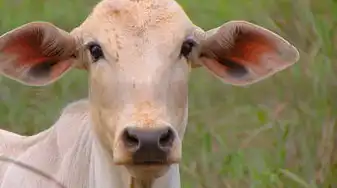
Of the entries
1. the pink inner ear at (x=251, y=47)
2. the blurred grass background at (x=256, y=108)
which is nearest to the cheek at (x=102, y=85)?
the pink inner ear at (x=251, y=47)

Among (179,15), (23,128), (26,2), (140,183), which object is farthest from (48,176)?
(26,2)

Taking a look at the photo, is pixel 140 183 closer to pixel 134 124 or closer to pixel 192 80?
pixel 134 124

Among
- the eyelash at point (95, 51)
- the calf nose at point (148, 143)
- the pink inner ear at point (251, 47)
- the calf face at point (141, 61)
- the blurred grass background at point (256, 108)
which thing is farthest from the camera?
the blurred grass background at point (256, 108)

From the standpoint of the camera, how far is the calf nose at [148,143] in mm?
7230

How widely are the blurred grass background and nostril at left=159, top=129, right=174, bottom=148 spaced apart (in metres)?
2.36

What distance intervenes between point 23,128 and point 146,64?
12.7ft

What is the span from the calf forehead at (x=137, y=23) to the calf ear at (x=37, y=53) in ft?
0.56

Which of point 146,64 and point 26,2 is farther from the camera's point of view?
point 26,2

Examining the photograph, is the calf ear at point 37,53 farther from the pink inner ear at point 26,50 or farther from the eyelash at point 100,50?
the eyelash at point 100,50

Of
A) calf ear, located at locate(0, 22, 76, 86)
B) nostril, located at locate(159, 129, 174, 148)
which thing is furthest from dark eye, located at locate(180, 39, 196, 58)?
nostril, located at locate(159, 129, 174, 148)

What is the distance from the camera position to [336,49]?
10180 mm

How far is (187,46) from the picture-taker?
25.8 feet

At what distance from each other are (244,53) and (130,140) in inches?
42.1

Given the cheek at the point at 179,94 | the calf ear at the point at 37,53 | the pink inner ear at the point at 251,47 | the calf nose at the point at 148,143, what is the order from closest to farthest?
the calf nose at the point at 148,143 → the cheek at the point at 179,94 → the calf ear at the point at 37,53 → the pink inner ear at the point at 251,47
